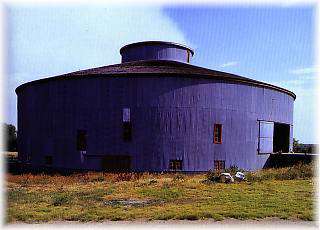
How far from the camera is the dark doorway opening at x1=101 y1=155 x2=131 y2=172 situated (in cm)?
2269

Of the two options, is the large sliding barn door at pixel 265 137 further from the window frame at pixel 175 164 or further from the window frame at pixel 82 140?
the window frame at pixel 82 140

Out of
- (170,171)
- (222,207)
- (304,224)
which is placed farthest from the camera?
(170,171)

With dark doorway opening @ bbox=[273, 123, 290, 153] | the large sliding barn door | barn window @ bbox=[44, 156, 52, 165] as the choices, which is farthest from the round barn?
dark doorway opening @ bbox=[273, 123, 290, 153]

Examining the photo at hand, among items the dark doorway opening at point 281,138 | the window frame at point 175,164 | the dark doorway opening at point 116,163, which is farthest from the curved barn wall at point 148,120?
the dark doorway opening at point 281,138

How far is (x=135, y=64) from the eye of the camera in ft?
94.0

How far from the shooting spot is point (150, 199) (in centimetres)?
1357

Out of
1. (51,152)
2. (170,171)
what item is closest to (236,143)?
(170,171)

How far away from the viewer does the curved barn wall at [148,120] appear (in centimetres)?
2281

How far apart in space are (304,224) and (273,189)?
6.46m

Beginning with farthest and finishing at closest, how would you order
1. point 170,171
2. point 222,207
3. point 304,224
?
point 170,171, point 222,207, point 304,224

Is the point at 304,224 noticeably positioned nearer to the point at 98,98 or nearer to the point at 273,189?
the point at 273,189

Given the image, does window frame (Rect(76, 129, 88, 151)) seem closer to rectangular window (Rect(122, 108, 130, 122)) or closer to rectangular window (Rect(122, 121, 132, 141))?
rectangular window (Rect(122, 121, 132, 141))

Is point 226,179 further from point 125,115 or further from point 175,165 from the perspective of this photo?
point 125,115

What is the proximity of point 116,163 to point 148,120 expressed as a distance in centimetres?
364
